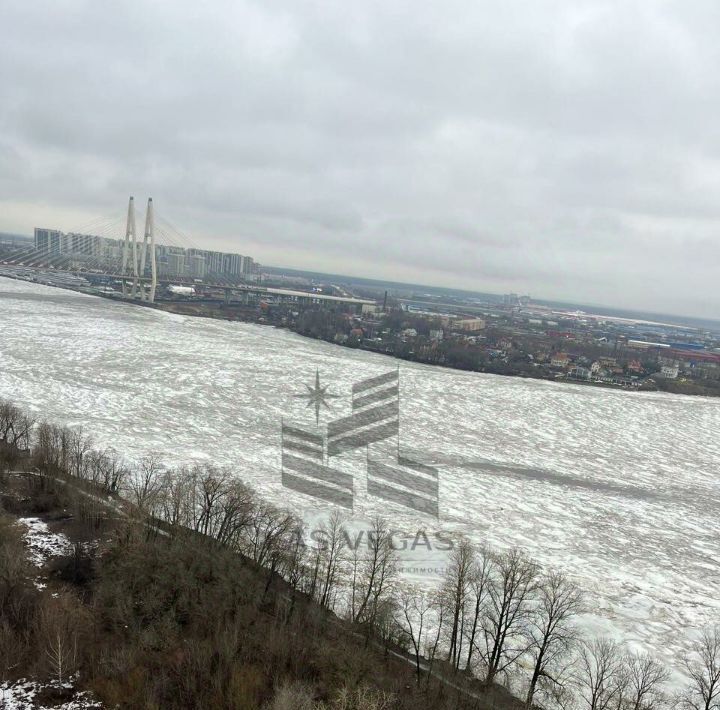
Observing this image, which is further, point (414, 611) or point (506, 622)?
point (414, 611)

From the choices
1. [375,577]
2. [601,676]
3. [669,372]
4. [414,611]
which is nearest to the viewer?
[601,676]

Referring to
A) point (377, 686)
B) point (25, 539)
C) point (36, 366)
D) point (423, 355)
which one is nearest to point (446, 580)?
point (377, 686)

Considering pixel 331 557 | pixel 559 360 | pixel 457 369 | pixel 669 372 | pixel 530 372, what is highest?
pixel 559 360

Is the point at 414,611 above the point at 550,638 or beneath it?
beneath

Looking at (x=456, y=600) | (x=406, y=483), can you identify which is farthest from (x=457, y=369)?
(x=456, y=600)

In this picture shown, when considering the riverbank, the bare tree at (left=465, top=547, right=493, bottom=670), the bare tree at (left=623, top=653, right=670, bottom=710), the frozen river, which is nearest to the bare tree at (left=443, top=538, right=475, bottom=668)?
the bare tree at (left=465, top=547, right=493, bottom=670)

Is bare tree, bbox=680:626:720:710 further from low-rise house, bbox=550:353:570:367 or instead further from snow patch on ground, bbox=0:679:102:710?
low-rise house, bbox=550:353:570:367

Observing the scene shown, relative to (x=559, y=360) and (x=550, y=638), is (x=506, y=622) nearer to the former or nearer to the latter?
(x=550, y=638)
